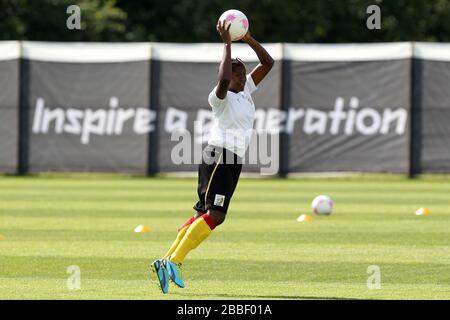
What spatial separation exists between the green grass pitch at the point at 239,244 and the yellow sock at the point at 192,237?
0.32 metres

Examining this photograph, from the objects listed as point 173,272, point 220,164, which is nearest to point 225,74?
point 220,164

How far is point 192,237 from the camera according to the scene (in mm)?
11023

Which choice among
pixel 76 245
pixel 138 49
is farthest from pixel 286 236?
pixel 138 49

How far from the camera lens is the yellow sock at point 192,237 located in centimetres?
1101

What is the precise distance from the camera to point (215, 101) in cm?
1108

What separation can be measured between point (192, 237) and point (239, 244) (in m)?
4.11

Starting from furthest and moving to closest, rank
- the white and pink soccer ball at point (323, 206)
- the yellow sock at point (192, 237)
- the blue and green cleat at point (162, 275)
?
the white and pink soccer ball at point (323, 206) → the yellow sock at point (192, 237) → the blue and green cleat at point (162, 275)

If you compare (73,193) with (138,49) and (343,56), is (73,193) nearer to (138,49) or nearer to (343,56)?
(138,49)

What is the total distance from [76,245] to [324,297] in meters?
5.11

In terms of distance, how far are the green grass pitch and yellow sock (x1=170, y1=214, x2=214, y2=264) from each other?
32 cm

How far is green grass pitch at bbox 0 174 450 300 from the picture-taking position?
36.7ft

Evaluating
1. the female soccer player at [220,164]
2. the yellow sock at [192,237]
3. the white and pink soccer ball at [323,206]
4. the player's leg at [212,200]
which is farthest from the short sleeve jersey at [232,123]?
the white and pink soccer ball at [323,206]

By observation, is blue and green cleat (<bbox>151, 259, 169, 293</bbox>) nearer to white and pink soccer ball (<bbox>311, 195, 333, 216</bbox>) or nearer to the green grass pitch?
the green grass pitch

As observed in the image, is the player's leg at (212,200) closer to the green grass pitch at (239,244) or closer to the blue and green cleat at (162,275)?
the blue and green cleat at (162,275)
